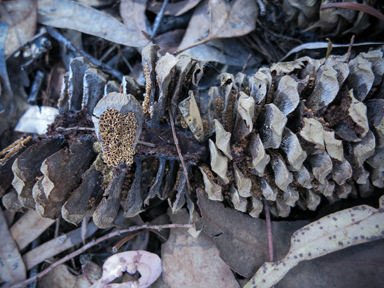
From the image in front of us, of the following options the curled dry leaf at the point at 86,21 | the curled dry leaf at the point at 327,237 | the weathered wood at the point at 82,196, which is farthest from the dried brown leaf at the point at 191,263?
the curled dry leaf at the point at 86,21

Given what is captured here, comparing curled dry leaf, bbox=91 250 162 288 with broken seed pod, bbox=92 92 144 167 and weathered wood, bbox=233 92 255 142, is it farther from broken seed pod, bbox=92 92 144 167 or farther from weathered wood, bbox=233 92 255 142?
weathered wood, bbox=233 92 255 142

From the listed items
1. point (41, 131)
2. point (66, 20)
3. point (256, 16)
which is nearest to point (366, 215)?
point (256, 16)

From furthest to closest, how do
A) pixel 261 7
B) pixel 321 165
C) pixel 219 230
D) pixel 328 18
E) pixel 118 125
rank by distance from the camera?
1. pixel 261 7
2. pixel 328 18
3. pixel 219 230
4. pixel 321 165
5. pixel 118 125

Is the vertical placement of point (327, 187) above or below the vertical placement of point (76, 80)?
below

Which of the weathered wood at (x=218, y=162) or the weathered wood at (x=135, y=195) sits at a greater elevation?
the weathered wood at (x=218, y=162)

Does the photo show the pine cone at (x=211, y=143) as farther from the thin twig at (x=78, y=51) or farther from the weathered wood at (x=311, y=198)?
the thin twig at (x=78, y=51)

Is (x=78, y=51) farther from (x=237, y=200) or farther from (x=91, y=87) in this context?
(x=237, y=200)

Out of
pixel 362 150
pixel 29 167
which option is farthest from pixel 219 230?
pixel 29 167

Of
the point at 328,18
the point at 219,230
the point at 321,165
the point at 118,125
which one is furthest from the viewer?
the point at 328,18
